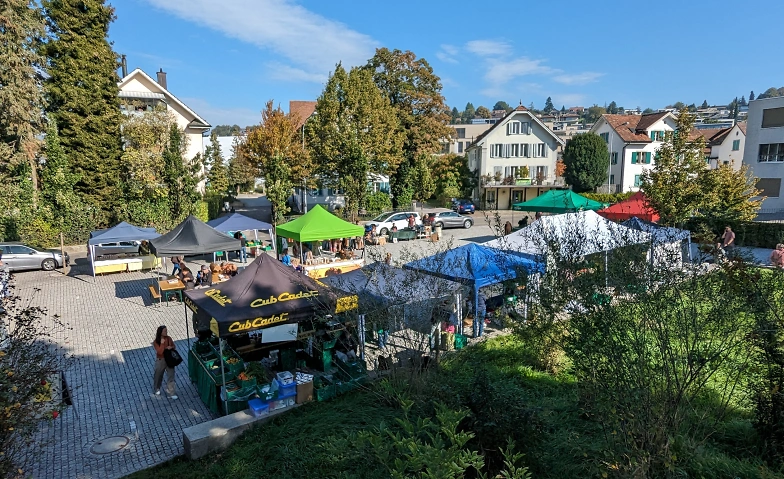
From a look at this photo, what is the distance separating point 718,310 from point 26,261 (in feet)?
79.8

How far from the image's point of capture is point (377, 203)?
123 ft

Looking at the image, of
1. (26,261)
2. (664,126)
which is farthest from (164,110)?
(664,126)

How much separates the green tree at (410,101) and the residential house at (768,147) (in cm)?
2409

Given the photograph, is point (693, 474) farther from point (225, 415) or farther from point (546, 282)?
point (225, 415)

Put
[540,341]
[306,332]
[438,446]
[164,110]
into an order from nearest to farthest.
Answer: [438,446]
[540,341]
[306,332]
[164,110]

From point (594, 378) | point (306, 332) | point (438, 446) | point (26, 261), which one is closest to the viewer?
point (438, 446)

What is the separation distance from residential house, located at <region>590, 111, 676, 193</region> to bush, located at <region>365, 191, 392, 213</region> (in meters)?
24.5

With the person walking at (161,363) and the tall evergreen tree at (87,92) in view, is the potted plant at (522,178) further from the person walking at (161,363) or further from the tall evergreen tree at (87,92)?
the person walking at (161,363)

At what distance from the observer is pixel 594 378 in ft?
16.2

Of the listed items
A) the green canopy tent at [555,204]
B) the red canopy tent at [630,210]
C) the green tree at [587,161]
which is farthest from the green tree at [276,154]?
the green tree at [587,161]

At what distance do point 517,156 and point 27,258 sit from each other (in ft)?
132

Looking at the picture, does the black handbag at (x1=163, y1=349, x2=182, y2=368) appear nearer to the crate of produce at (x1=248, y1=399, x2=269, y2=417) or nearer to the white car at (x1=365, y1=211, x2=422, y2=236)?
the crate of produce at (x1=248, y1=399, x2=269, y2=417)

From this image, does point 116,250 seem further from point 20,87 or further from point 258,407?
point 258,407

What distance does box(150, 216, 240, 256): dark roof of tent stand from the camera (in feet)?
51.1
